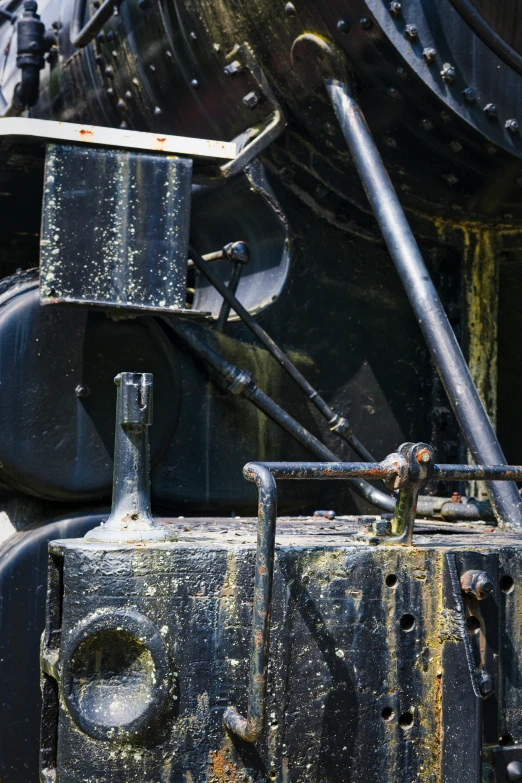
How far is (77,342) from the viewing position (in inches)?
113

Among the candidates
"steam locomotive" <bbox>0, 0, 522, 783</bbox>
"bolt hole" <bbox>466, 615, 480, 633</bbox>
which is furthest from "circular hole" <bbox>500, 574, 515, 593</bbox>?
"bolt hole" <bbox>466, 615, 480, 633</bbox>

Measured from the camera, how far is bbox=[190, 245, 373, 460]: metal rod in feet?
10.1

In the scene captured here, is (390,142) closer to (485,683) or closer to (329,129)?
(329,129)

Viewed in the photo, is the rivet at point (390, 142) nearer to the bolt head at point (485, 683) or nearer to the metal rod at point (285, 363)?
the metal rod at point (285, 363)

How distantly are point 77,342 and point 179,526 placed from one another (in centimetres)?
69

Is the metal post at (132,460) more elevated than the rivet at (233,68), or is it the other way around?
the rivet at (233,68)

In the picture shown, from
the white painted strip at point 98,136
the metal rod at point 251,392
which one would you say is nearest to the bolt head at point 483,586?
the metal rod at point 251,392

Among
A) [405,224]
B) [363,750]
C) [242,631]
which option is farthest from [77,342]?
[363,750]

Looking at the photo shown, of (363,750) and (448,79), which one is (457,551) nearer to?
(363,750)

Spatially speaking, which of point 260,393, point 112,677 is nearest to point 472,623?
point 112,677

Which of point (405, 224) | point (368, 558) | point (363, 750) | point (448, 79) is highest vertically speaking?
point (448, 79)

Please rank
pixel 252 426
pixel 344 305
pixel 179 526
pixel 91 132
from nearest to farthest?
1. pixel 179 526
2. pixel 91 132
3. pixel 252 426
4. pixel 344 305

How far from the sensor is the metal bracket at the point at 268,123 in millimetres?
3182

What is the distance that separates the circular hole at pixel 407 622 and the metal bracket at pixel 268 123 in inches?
63.8
